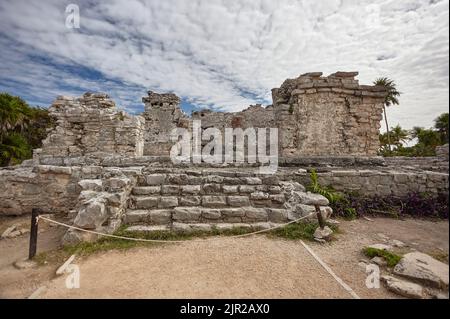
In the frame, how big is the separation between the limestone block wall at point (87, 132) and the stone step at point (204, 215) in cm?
495

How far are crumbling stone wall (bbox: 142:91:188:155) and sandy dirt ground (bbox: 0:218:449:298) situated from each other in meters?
9.12

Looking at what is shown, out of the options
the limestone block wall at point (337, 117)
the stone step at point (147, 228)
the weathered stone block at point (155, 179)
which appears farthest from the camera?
the limestone block wall at point (337, 117)

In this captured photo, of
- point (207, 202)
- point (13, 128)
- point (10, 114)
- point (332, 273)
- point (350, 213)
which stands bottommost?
point (332, 273)

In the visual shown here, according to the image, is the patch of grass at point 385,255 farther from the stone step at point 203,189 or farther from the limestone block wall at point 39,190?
the limestone block wall at point 39,190

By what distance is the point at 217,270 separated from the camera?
2.63m

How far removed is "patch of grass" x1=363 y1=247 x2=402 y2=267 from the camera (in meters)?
2.72

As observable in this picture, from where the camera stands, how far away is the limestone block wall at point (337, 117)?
7.51 m

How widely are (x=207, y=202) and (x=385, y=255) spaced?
294 centimetres

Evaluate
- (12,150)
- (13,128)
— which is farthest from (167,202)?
(13,128)

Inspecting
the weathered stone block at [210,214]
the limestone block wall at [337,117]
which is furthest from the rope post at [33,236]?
the limestone block wall at [337,117]

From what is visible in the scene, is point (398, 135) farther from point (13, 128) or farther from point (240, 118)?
point (13, 128)

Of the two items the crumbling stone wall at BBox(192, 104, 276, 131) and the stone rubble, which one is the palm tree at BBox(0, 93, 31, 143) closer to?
the crumbling stone wall at BBox(192, 104, 276, 131)

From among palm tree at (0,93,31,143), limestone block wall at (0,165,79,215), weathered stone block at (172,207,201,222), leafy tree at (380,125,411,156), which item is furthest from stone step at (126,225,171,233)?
leafy tree at (380,125,411,156)
